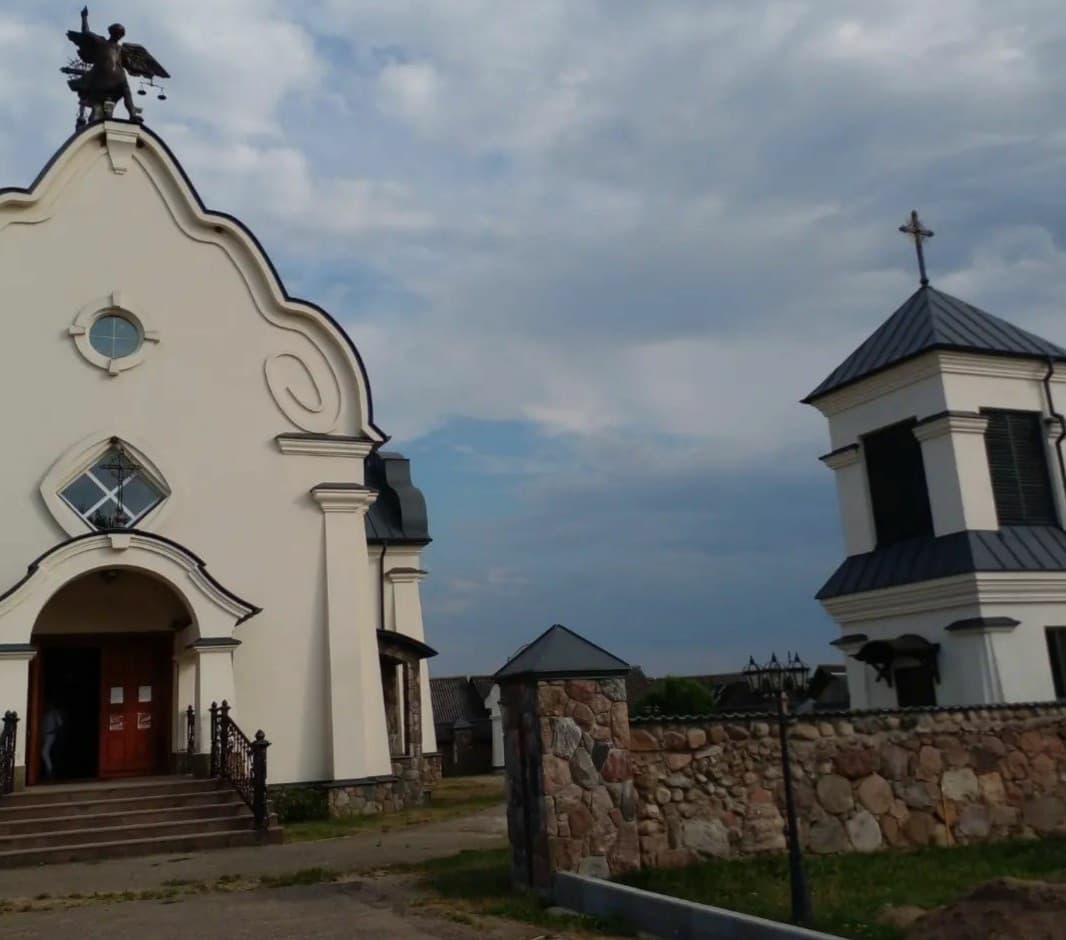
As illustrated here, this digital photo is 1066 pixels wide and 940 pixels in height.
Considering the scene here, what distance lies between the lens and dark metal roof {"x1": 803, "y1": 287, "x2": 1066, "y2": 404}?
16.0m

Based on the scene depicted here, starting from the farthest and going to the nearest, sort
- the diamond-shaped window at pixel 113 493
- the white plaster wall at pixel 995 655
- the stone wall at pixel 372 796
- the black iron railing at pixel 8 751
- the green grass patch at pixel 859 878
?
the stone wall at pixel 372 796 < the diamond-shaped window at pixel 113 493 < the white plaster wall at pixel 995 655 < the black iron railing at pixel 8 751 < the green grass patch at pixel 859 878

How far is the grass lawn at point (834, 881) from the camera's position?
752cm

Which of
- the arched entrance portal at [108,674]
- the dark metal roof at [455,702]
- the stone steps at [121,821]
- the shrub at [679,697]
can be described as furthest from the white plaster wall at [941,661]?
the dark metal roof at [455,702]

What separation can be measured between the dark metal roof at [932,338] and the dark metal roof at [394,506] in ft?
35.8

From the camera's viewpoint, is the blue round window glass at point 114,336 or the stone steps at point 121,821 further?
the blue round window glass at point 114,336

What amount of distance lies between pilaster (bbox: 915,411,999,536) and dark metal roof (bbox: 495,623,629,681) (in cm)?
816

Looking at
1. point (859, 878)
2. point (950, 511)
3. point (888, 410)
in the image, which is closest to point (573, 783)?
point (859, 878)

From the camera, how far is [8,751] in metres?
14.0

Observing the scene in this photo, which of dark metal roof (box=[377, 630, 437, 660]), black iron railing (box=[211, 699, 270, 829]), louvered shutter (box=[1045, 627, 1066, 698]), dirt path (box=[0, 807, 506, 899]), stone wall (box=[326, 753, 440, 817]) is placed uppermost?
dark metal roof (box=[377, 630, 437, 660])

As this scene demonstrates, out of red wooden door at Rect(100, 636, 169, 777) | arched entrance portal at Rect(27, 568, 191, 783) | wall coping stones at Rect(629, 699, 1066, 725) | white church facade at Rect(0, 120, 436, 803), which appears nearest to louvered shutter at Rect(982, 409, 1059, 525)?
wall coping stones at Rect(629, 699, 1066, 725)

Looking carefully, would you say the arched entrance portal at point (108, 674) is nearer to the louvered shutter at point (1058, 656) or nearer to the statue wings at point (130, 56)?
the statue wings at point (130, 56)

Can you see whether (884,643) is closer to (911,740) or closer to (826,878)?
(911,740)

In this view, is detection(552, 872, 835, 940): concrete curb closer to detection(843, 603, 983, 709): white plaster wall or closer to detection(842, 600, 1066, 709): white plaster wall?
detection(843, 603, 983, 709): white plaster wall

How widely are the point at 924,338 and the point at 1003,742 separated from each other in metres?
7.48
